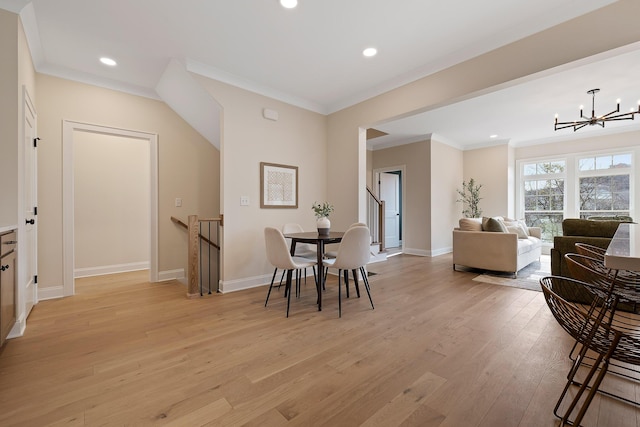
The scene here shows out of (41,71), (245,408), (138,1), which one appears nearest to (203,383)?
(245,408)

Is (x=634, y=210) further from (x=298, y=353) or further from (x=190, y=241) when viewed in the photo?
(x=190, y=241)

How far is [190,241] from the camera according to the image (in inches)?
138

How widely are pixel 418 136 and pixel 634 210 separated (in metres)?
4.53

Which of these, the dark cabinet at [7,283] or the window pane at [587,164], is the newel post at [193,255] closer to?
the dark cabinet at [7,283]

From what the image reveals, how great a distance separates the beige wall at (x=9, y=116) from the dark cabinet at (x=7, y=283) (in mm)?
245

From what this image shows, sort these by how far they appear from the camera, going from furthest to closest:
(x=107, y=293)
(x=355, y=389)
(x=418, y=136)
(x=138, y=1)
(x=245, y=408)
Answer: (x=418, y=136) → (x=107, y=293) → (x=138, y=1) → (x=355, y=389) → (x=245, y=408)

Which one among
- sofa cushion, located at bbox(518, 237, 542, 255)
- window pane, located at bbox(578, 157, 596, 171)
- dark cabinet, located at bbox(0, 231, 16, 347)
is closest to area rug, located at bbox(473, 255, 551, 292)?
sofa cushion, located at bbox(518, 237, 542, 255)

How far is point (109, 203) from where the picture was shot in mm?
4754

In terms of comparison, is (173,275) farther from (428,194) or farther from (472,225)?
(428,194)

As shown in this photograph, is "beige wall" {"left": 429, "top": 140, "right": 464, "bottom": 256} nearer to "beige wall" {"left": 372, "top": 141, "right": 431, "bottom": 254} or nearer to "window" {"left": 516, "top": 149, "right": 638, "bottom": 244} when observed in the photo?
"beige wall" {"left": 372, "top": 141, "right": 431, "bottom": 254}

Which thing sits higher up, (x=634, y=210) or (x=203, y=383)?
(x=634, y=210)

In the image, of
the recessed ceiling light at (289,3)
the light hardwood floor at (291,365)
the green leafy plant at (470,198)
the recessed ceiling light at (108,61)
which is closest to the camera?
the light hardwood floor at (291,365)

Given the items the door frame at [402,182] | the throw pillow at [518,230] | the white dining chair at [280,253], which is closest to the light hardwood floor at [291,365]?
the white dining chair at [280,253]

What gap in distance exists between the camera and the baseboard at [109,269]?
442 centimetres
